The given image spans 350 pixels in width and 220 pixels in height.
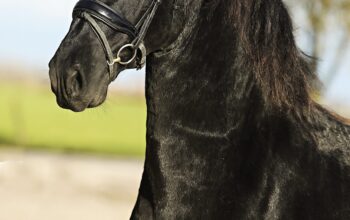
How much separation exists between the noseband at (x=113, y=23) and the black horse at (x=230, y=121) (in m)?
0.01

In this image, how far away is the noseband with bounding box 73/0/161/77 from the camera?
3.58 metres

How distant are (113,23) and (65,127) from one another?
974 inches

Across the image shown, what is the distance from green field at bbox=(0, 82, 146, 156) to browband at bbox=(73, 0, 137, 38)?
39.5ft

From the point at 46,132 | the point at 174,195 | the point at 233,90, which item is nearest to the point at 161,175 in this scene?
the point at 174,195

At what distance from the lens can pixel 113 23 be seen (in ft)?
11.8

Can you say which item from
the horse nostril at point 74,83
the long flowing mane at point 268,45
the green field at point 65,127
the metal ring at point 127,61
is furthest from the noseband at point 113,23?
the green field at point 65,127

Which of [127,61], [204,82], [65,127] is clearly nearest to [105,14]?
[127,61]

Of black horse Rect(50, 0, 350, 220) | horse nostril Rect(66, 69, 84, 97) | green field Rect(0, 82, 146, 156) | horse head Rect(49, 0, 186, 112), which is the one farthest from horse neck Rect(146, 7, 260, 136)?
green field Rect(0, 82, 146, 156)

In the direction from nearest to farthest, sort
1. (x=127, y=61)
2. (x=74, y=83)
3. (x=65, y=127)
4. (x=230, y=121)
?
(x=74, y=83) → (x=127, y=61) → (x=230, y=121) → (x=65, y=127)

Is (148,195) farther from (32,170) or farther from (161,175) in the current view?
(32,170)

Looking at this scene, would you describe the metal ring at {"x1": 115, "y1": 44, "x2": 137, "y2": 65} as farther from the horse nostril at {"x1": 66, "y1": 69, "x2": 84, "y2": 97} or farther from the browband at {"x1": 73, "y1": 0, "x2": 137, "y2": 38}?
the horse nostril at {"x1": 66, "y1": 69, "x2": 84, "y2": 97}

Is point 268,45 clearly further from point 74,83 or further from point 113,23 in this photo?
point 74,83

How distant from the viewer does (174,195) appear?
3.82 m

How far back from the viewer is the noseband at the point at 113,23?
141 inches
